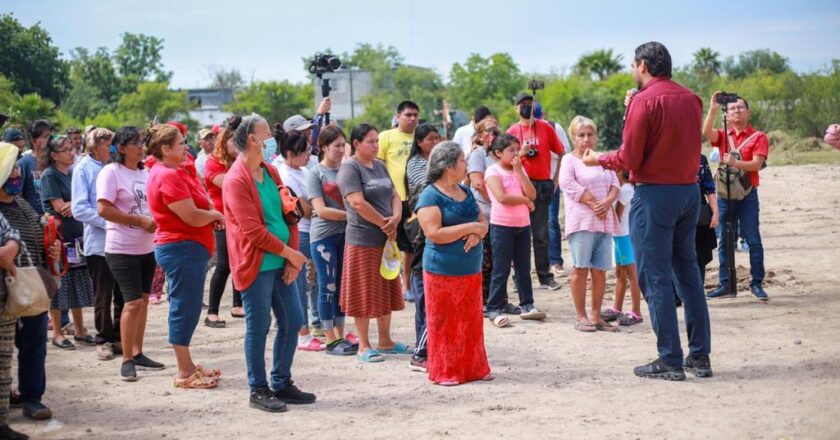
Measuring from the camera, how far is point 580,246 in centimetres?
872

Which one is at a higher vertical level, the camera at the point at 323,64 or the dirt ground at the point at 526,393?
the camera at the point at 323,64

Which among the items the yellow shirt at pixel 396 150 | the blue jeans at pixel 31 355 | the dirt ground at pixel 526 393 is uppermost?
the yellow shirt at pixel 396 150

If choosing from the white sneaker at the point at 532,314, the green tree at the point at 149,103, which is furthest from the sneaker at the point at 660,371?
the green tree at the point at 149,103

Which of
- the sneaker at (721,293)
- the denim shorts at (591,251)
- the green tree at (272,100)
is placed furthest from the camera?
the green tree at (272,100)

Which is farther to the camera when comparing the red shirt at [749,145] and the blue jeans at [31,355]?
the red shirt at [749,145]

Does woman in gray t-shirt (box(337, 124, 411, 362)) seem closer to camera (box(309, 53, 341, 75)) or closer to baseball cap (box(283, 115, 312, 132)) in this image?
baseball cap (box(283, 115, 312, 132))

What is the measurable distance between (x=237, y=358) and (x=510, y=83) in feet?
231

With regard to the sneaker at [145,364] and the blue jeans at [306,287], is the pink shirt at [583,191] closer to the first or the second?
the blue jeans at [306,287]

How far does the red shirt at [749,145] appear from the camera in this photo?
10039 millimetres

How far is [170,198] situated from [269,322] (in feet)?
4.20

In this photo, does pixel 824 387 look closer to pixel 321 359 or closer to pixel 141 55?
pixel 321 359

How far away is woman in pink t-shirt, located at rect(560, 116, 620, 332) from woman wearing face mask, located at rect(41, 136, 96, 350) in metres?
4.77

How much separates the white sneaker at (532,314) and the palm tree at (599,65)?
75.9m

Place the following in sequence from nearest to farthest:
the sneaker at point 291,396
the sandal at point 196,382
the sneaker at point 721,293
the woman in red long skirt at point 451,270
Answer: the sneaker at point 291,396 < the woman in red long skirt at point 451,270 < the sandal at point 196,382 < the sneaker at point 721,293
